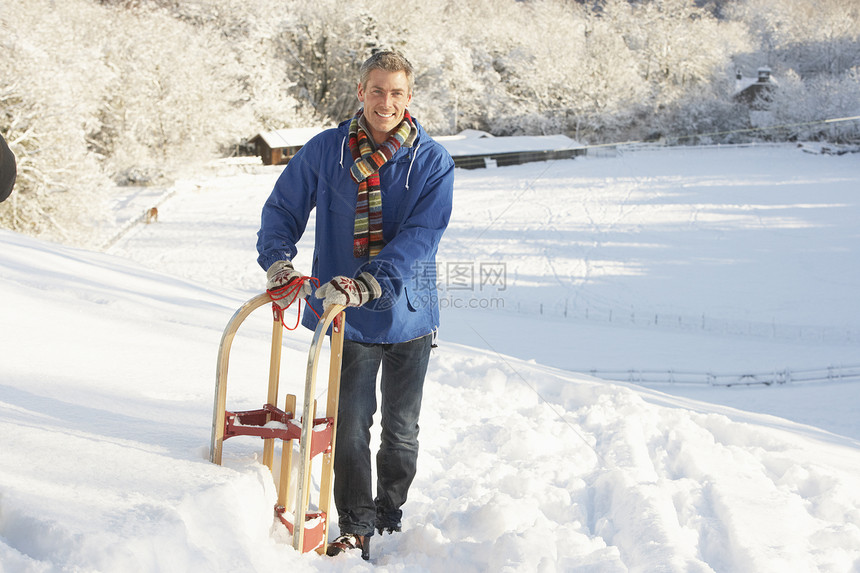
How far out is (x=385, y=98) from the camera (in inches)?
93.5

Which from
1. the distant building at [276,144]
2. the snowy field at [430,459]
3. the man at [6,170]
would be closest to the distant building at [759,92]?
the distant building at [276,144]

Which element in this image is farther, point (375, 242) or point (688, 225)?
point (688, 225)

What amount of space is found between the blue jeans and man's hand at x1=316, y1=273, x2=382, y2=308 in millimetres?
333

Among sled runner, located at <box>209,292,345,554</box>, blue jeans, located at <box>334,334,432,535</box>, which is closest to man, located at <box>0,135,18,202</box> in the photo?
sled runner, located at <box>209,292,345,554</box>

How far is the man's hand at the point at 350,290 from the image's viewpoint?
2.14 metres

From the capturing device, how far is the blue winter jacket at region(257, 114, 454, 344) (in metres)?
2.44

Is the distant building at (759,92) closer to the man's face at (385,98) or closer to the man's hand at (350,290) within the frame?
the man's face at (385,98)

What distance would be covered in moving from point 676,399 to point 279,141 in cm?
2972

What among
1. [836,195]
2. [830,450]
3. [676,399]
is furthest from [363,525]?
[836,195]

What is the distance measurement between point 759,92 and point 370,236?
47.4 metres

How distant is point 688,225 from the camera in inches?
890

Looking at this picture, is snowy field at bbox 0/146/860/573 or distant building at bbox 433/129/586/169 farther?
distant building at bbox 433/129/586/169

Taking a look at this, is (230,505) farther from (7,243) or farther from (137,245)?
(137,245)

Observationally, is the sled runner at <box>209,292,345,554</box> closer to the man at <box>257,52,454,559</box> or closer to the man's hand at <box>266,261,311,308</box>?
the man's hand at <box>266,261,311,308</box>
